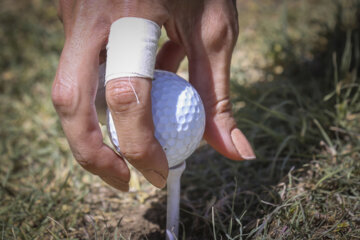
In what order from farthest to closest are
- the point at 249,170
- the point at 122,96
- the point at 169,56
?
the point at 249,170, the point at 169,56, the point at 122,96

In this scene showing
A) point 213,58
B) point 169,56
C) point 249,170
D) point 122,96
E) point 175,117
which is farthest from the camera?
point 249,170

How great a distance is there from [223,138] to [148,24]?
58cm

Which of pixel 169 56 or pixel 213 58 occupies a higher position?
pixel 213 58

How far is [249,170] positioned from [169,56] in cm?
81

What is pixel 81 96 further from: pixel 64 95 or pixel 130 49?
pixel 130 49

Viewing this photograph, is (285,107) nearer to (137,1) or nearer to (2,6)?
(137,1)

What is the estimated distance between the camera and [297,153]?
1.87m

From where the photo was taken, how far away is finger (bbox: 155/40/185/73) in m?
1.74

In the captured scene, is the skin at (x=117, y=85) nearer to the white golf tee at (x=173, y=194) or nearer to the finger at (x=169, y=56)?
the white golf tee at (x=173, y=194)

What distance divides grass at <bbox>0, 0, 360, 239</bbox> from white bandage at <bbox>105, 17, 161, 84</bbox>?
650 millimetres

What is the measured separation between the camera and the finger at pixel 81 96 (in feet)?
3.76

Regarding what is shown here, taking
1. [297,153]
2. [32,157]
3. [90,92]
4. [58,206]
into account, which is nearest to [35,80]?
[32,157]

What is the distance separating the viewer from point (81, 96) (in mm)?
1148

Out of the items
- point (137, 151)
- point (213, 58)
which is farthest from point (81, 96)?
point (213, 58)
